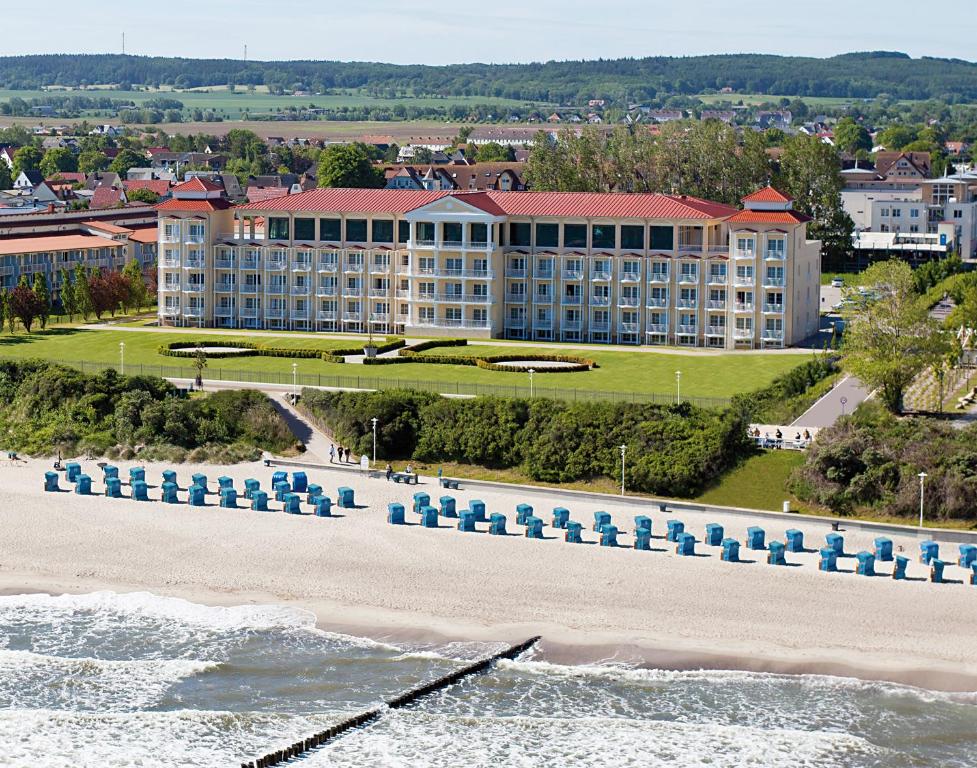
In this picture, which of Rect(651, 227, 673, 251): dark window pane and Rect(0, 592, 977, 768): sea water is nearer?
Rect(0, 592, 977, 768): sea water

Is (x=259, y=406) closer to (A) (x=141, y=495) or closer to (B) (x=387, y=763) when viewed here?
(A) (x=141, y=495)

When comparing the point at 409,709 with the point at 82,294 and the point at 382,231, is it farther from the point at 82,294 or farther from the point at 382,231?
the point at 82,294

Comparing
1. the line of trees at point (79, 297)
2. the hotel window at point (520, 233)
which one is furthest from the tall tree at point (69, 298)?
the hotel window at point (520, 233)

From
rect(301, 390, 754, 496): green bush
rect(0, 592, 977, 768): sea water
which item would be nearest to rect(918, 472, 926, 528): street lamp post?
rect(301, 390, 754, 496): green bush

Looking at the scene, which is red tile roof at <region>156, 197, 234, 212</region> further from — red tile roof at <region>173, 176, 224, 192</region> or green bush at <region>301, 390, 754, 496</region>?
green bush at <region>301, 390, 754, 496</region>

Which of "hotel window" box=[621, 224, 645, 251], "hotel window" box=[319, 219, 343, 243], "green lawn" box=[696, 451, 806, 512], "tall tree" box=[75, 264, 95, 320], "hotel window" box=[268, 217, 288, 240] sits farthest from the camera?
"tall tree" box=[75, 264, 95, 320]

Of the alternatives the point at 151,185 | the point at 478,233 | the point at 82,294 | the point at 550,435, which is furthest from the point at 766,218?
the point at 151,185
